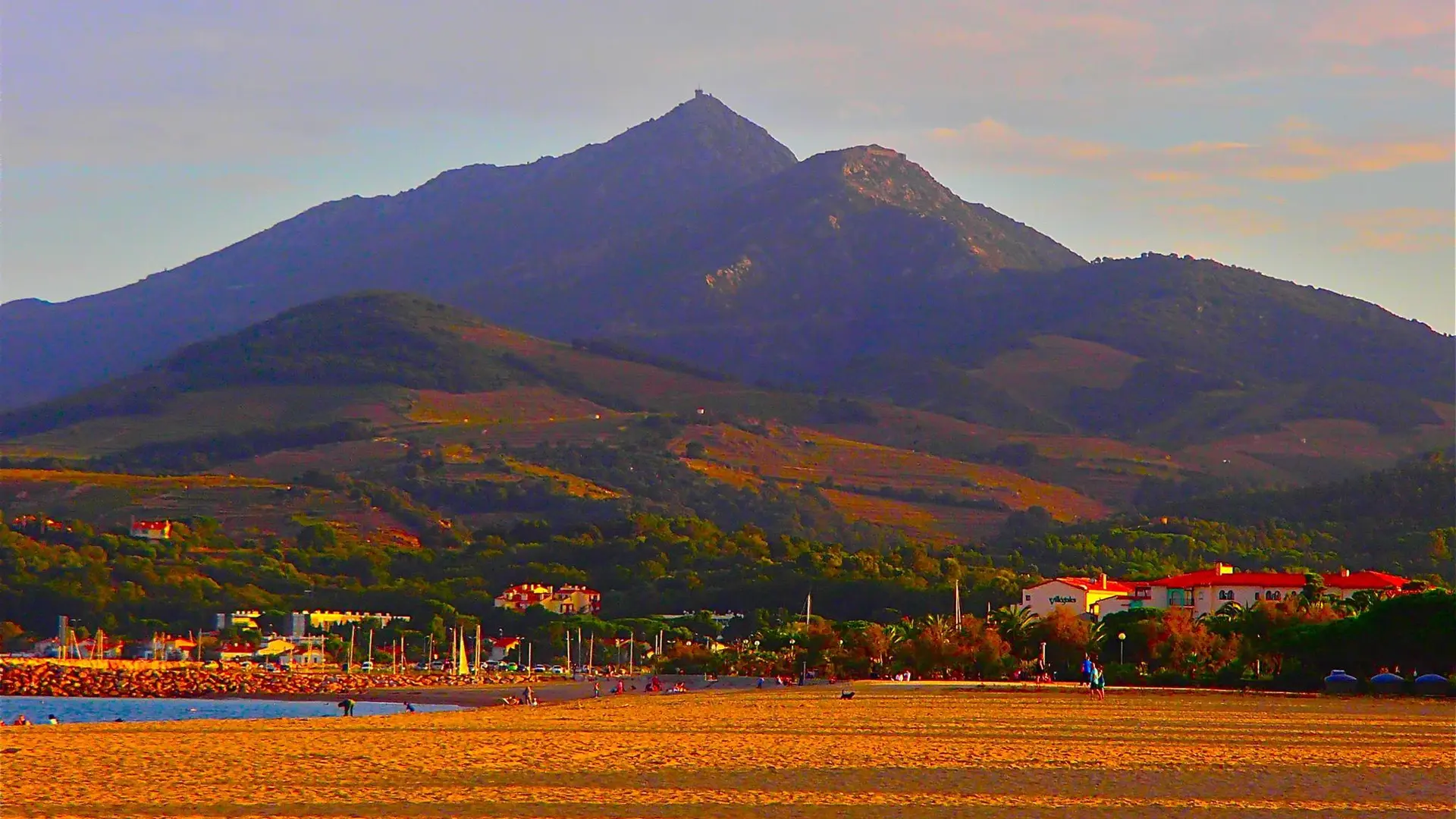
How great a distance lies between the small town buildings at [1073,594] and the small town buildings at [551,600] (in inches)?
1678

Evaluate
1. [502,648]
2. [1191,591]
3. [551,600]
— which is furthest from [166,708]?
[551,600]

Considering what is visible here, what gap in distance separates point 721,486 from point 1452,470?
69513 mm

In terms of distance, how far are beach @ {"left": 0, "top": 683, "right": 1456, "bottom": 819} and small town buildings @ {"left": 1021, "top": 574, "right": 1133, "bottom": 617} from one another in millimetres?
50632

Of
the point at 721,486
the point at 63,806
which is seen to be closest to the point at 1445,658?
the point at 63,806

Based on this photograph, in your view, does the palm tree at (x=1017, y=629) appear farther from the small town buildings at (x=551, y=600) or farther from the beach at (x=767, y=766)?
the small town buildings at (x=551, y=600)

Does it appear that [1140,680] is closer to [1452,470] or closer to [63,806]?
[63,806]

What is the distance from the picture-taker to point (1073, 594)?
294ft

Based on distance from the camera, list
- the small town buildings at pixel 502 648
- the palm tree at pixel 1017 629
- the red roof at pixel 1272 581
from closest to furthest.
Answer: the palm tree at pixel 1017 629 → the red roof at pixel 1272 581 → the small town buildings at pixel 502 648

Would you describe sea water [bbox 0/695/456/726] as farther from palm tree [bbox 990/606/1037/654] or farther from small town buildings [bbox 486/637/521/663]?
small town buildings [bbox 486/637/521/663]

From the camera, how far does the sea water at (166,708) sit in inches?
2498

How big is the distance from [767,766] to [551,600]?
109 meters

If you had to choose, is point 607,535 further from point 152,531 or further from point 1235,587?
point 1235,587

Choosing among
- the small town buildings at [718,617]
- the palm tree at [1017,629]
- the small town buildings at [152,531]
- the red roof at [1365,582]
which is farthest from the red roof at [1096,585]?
the small town buildings at [152,531]

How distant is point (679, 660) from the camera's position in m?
92.9
